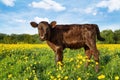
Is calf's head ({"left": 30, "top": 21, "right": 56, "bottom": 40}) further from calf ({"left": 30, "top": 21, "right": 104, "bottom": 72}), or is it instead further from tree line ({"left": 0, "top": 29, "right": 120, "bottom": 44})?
tree line ({"left": 0, "top": 29, "right": 120, "bottom": 44})

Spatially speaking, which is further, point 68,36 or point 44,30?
point 68,36

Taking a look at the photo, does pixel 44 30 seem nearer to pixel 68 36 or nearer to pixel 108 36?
pixel 68 36

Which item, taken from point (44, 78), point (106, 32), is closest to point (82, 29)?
point (44, 78)

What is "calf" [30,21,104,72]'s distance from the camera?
42.7ft

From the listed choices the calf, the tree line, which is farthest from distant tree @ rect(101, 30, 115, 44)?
the calf

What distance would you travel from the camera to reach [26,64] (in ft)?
44.3

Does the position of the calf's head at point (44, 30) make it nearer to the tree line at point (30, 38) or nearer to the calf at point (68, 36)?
the calf at point (68, 36)

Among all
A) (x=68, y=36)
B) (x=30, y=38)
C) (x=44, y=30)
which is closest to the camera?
(x=44, y=30)

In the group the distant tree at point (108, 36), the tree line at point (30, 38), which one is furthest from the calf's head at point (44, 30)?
the distant tree at point (108, 36)

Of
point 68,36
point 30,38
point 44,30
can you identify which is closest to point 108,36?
point 30,38

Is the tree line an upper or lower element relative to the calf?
lower

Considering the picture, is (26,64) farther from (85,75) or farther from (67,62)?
(85,75)

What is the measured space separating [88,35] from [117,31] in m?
40.9

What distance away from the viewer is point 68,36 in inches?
532
